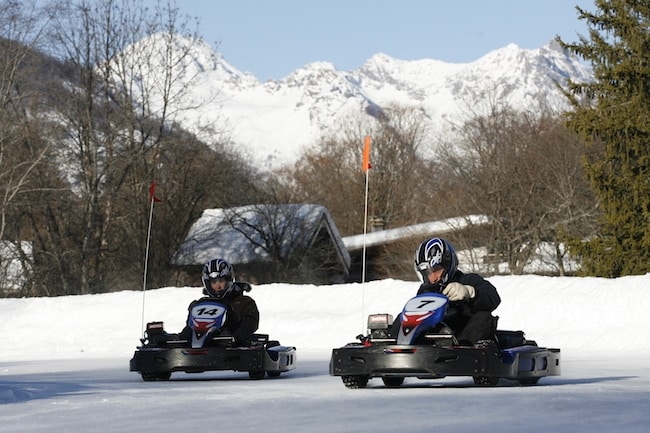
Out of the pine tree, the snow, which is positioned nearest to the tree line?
the pine tree

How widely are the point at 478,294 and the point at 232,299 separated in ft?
14.2

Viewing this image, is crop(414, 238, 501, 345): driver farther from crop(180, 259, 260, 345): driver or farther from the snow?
crop(180, 259, 260, 345): driver

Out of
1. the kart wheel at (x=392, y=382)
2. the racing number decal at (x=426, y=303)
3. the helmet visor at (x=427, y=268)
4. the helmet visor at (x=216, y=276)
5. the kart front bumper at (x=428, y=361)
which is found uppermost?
the helmet visor at (x=216, y=276)

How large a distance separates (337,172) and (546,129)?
2761cm

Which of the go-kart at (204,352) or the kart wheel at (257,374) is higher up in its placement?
the go-kart at (204,352)

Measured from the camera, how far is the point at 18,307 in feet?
93.2

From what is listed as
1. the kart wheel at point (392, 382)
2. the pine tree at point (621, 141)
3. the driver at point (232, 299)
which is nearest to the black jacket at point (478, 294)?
the kart wheel at point (392, 382)

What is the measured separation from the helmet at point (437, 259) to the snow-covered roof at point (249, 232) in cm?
3817

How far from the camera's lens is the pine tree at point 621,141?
31.5 meters

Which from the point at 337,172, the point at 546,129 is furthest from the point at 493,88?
the point at 337,172

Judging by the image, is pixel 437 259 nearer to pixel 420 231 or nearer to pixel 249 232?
pixel 249 232

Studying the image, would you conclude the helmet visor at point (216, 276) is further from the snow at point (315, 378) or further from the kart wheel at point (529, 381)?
the kart wheel at point (529, 381)

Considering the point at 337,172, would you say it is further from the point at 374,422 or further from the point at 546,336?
the point at 374,422

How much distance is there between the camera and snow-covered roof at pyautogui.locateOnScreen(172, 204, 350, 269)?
1989 inches
